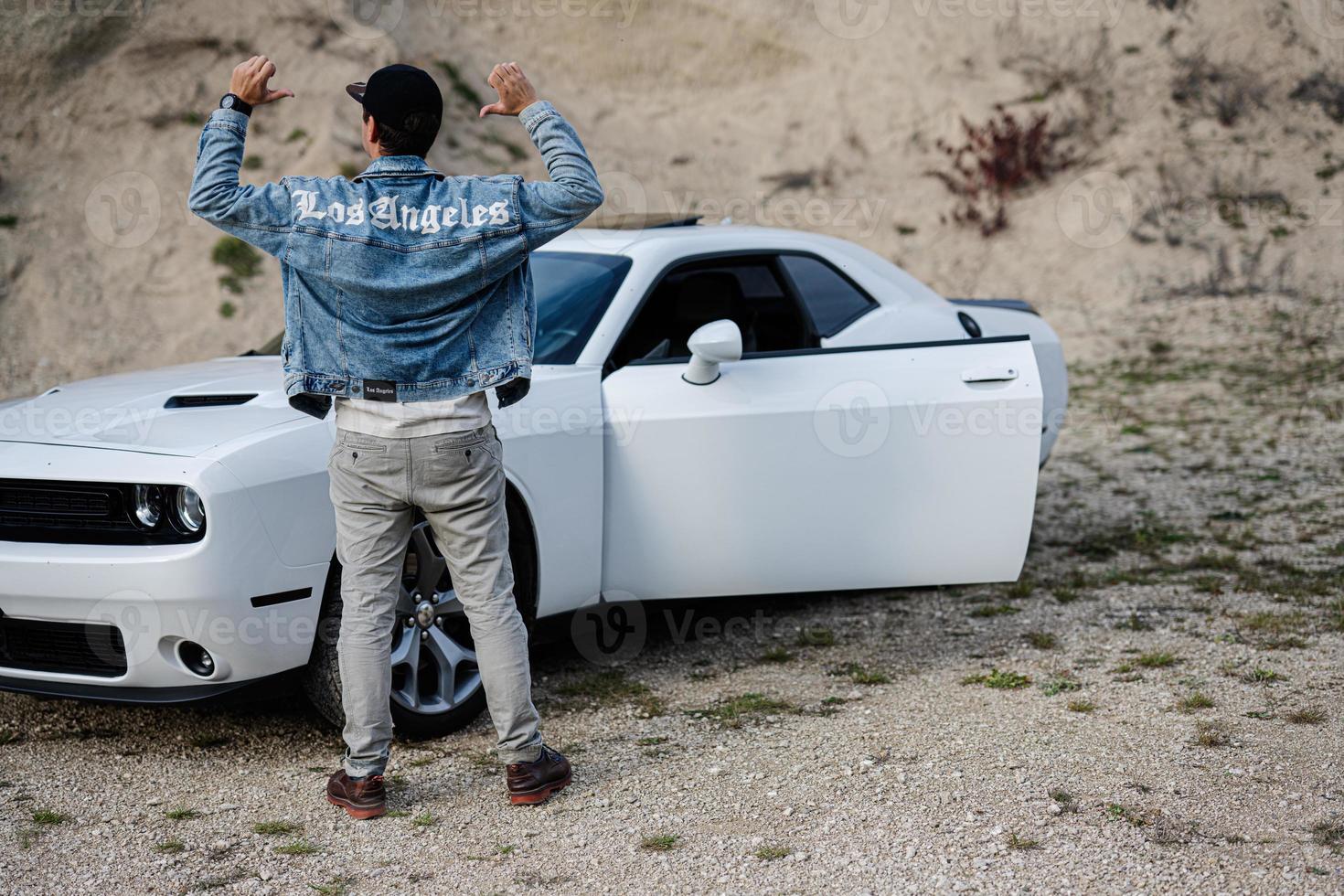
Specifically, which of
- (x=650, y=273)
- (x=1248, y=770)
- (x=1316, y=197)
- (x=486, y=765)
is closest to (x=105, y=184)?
(x=650, y=273)

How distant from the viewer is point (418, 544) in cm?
402

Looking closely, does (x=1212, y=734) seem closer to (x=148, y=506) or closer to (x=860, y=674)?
(x=860, y=674)

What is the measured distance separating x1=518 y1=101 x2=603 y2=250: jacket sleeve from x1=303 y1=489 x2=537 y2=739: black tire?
1.13 m

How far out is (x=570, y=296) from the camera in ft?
15.8

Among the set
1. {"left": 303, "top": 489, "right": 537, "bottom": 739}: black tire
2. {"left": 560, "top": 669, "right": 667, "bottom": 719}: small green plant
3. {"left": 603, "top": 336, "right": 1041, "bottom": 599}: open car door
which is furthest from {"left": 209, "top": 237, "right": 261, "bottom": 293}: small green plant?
{"left": 303, "top": 489, "right": 537, "bottom": 739}: black tire

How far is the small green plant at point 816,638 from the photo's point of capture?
512cm

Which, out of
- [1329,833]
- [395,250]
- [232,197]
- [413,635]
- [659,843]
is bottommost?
[659,843]

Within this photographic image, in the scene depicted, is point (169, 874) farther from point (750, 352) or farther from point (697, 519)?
point (750, 352)

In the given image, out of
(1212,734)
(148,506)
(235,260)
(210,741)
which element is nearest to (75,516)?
(148,506)

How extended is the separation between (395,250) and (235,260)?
11.3 metres

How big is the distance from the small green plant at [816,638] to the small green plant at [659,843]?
1.83 meters

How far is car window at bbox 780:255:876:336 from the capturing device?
17.7 feet

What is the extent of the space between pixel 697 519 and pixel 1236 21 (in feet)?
54.2

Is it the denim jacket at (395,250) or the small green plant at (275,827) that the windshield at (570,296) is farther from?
the small green plant at (275,827)
